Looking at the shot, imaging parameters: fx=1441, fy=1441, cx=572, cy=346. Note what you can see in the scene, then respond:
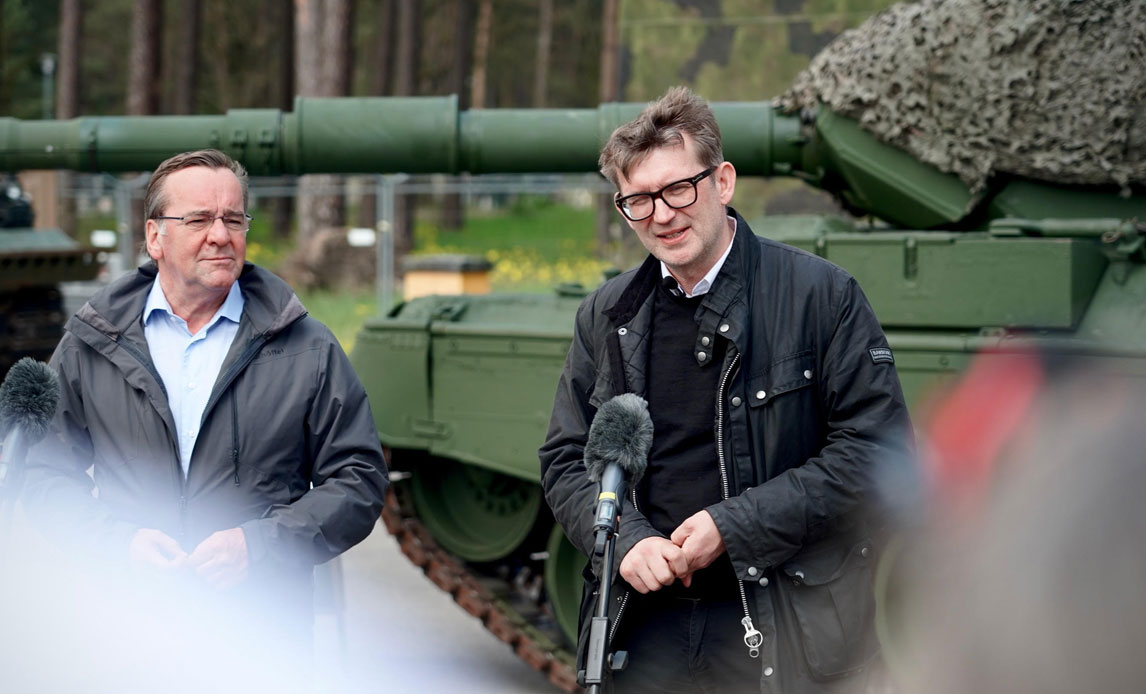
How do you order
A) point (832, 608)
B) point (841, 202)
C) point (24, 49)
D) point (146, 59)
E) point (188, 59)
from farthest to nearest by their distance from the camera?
point (24, 49), point (188, 59), point (146, 59), point (841, 202), point (832, 608)

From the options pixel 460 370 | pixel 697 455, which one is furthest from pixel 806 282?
pixel 460 370

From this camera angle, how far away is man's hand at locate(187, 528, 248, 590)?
2820 mm

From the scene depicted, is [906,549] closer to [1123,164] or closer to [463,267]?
[1123,164]

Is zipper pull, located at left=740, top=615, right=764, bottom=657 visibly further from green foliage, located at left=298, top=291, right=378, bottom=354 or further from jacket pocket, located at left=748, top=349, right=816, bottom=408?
Answer: green foliage, located at left=298, top=291, right=378, bottom=354

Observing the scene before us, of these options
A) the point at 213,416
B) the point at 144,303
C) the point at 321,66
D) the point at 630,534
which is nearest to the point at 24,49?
the point at 321,66

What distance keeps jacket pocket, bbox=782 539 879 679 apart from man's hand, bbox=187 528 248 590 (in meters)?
1.08

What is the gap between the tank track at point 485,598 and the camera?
20.6 feet

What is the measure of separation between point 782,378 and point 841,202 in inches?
156

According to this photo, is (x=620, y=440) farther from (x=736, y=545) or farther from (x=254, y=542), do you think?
(x=254, y=542)

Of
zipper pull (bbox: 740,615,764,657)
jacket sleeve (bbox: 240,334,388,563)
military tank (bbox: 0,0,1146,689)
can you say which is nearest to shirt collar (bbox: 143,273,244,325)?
jacket sleeve (bbox: 240,334,388,563)

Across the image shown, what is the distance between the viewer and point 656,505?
294cm

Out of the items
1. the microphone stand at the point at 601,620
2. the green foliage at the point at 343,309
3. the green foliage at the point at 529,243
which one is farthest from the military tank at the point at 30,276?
the microphone stand at the point at 601,620

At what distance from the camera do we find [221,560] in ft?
9.30

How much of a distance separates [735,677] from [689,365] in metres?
0.63
